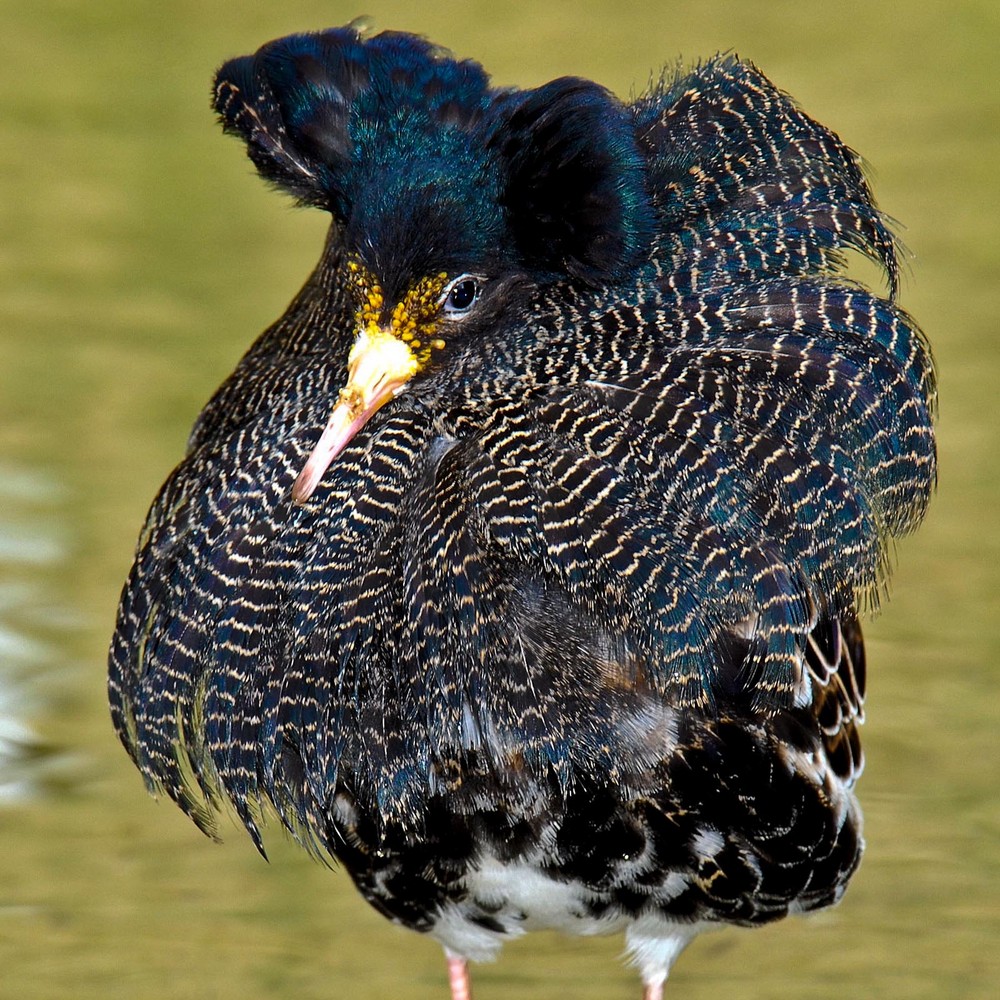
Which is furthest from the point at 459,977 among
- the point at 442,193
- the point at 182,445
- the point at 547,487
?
the point at 182,445

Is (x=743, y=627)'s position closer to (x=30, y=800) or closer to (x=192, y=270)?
(x=30, y=800)

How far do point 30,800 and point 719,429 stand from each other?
113 inches

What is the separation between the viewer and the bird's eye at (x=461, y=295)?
12.2 feet

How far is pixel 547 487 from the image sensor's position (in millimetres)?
3635

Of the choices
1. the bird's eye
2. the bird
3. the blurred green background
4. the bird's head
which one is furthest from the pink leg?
the bird's eye

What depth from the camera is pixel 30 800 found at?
18.6 ft

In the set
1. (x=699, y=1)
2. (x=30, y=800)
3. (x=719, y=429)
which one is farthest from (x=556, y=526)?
(x=699, y=1)

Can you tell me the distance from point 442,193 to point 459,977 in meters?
2.01

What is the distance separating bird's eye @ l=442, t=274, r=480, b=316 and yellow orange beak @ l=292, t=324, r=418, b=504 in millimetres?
117

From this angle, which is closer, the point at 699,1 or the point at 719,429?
the point at 719,429

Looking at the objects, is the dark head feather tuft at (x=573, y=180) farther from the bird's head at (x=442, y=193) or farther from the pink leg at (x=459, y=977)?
the pink leg at (x=459, y=977)

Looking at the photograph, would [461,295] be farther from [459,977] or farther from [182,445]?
[182,445]

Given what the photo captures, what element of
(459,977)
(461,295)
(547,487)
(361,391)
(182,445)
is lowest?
(459,977)

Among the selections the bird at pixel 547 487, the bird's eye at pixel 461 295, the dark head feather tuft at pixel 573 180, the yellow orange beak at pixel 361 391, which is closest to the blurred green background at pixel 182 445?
the bird at pixel 547 487
